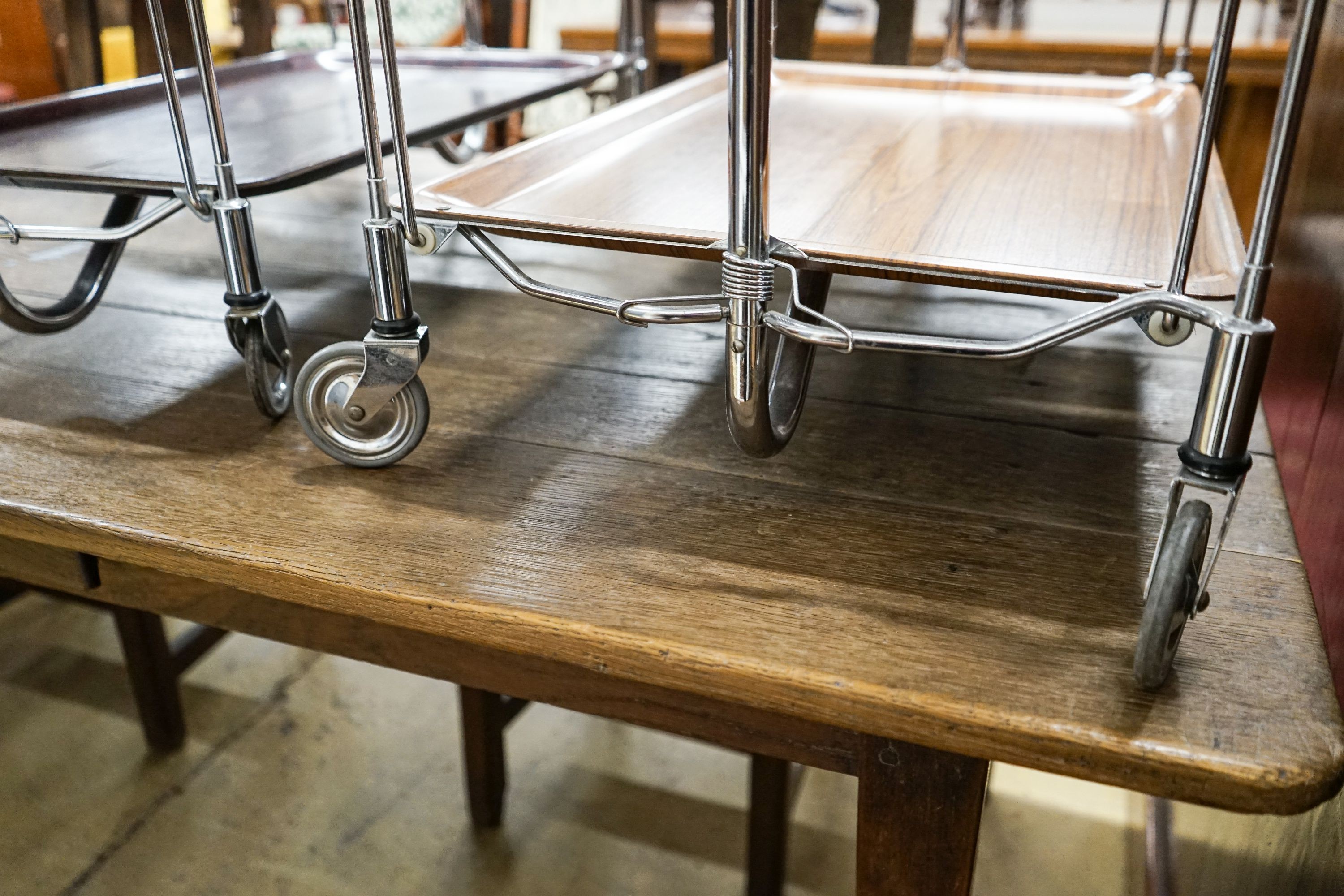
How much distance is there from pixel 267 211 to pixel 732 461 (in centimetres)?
97

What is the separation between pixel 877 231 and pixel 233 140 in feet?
2.08

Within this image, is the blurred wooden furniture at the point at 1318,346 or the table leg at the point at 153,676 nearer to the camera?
the blurred wooden furniture at the point at 1318,346

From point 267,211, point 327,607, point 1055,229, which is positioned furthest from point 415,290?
point 1055,229

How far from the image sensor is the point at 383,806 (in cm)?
149

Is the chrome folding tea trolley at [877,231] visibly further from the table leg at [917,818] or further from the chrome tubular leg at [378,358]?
the table leg at [917,818]

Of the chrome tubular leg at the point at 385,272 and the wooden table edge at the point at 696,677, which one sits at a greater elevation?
the chrome tubular leg at the point at 385,272

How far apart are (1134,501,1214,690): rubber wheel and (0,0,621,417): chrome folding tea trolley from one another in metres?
0.61

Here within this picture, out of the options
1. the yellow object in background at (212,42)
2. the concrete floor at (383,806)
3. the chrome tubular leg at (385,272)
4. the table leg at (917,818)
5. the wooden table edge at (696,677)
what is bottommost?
the concrete floor at (383,806)

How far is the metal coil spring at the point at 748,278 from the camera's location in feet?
1.91

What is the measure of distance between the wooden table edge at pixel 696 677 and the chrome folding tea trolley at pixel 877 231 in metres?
0.05

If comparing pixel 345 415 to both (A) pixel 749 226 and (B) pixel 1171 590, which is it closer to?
(A) pixel 749 226

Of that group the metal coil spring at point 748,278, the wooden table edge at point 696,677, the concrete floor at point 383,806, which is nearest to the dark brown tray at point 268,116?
the wooden table edge at point 696,677

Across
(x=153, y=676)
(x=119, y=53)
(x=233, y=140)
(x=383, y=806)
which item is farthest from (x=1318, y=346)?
(x=119, y=53)

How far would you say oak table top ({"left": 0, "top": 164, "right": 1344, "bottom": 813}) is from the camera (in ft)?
1.80
